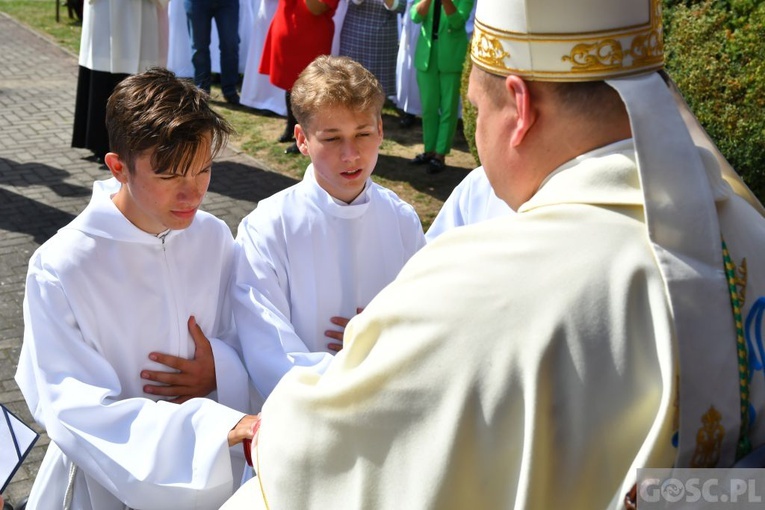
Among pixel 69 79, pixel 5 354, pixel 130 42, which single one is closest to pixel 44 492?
pixel 5 354

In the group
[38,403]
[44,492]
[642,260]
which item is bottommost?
[44,492]

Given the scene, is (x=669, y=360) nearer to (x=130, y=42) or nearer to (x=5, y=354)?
(x=5, y=354)

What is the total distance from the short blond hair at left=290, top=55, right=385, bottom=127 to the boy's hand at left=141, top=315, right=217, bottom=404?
854 millimetres

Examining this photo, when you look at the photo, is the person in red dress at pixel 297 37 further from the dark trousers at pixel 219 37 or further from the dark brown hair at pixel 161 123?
the dark brown hair at pixel 161 123

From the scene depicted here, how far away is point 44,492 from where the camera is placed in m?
2.72

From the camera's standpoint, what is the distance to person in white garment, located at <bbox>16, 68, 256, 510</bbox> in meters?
2.45

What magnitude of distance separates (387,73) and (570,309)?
7980 millimetres

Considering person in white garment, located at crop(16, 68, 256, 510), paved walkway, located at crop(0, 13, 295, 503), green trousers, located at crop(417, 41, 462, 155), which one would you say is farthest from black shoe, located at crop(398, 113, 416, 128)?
person in white garment, located at crop(16, 68, 256, 510)

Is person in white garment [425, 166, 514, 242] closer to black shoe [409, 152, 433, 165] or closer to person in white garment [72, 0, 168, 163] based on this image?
black shoe [409, 152, 433, 165]

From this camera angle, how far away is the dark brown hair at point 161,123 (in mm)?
2586

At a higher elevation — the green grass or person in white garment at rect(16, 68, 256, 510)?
person in white garment at rect(16, 68, 256, 510)

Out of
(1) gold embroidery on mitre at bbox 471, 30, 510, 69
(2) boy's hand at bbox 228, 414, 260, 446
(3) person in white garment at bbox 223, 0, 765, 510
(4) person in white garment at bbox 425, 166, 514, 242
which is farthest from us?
(4) person in white garment at bbox 425, 166, 514, 242

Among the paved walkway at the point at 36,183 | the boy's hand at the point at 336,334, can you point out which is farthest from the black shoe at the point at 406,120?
the boy's hand at the point at 336,334

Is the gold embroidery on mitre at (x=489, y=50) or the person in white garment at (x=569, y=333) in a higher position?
the gold embroidery on mitre at (x=489, y=50)
